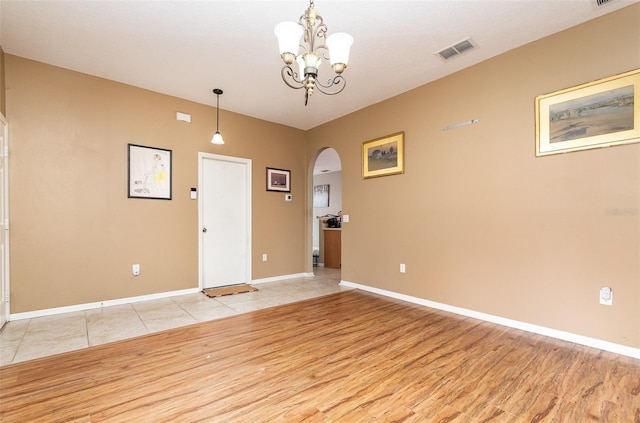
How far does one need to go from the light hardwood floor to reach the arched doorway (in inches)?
128

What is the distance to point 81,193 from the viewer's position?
3.37 m

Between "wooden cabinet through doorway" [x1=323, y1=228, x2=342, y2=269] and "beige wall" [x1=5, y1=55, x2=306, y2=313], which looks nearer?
"beige wall" [x1=5, y1=55, x2=306, y2=313]

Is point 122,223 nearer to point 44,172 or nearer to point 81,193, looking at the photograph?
point 81,193

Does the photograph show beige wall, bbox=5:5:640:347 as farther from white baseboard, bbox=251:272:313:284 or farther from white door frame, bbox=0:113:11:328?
white baseboard, bbox=251:272:313:284

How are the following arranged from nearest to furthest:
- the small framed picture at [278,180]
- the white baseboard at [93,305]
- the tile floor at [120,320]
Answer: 1. the tile floor at [120,320]
2. the white baseboard at [93,305]
3. the small framed picture at [278,180]

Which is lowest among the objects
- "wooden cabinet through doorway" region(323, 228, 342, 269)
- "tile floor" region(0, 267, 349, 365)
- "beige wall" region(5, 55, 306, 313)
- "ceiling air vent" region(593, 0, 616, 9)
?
"tile floor" region(0, 267, 349, 365)

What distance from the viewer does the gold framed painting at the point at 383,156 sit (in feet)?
12.9

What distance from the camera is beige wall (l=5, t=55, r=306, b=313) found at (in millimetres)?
3074

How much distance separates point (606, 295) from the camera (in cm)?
236

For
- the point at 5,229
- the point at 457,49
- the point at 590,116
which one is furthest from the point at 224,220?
the point at 590,116

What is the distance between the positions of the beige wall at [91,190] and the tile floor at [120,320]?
11.6 inches

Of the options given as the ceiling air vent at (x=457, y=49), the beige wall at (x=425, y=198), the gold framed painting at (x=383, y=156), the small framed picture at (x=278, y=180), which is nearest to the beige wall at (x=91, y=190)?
the beige wall at (x=425, y=198)

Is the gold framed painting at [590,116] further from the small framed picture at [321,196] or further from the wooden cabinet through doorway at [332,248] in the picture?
the small framed picture at [321,196]

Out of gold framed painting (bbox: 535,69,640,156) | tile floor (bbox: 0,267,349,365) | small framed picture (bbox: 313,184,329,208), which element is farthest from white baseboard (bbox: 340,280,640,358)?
small framed picture (bbox: 313,184,329,208)
